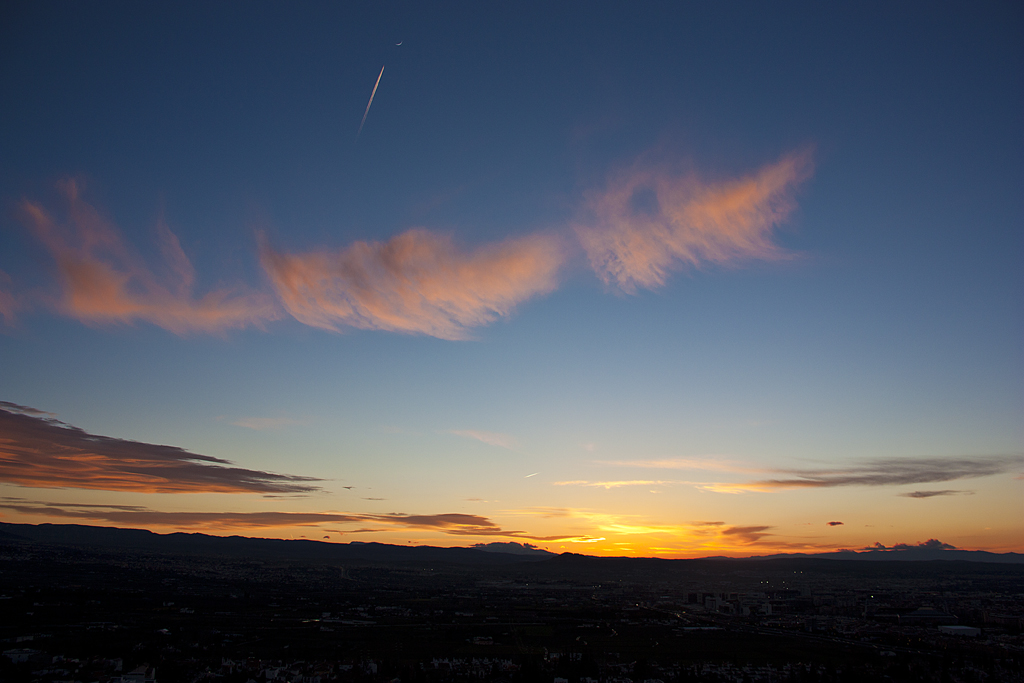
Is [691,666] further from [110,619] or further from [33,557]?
[33,557]

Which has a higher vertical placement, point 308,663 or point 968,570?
point 968,570

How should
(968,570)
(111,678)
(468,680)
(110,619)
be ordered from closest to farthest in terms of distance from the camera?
(111,678) < (468,680) < (110,619) < (968,570)

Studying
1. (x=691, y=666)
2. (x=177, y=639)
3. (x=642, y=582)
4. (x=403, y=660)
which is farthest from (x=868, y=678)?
(x=642, y=582)

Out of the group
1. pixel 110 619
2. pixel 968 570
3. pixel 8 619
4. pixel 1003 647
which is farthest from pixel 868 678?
pixel 968 570

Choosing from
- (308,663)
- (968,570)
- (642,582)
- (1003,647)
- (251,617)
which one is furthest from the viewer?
(968,570)

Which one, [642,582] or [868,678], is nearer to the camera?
[868,678]

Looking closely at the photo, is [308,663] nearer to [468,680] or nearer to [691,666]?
[468,680]
